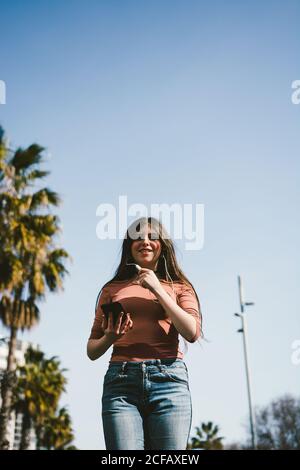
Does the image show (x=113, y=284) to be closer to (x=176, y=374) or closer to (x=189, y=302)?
(x=189, y=302)

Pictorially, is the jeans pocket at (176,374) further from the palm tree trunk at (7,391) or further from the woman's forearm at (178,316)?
the palm tree trunk at (7,391)

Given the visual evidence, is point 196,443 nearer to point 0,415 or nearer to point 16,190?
point 0,415

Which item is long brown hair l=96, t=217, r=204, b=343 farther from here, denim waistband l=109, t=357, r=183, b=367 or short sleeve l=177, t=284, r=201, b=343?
denim waistband l=109, t=357, r=183, b=367

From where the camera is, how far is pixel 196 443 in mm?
49875

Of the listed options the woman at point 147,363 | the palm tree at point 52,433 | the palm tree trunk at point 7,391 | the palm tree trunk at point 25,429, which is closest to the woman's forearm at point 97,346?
the woman at point 147,363

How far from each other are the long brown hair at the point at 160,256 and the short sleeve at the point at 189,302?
0.23ft

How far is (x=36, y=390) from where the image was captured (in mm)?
23375

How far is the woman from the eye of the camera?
6.22 feet

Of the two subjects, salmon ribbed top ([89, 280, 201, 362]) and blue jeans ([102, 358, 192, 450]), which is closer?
blue jeans ([102, 358, 192, 450])

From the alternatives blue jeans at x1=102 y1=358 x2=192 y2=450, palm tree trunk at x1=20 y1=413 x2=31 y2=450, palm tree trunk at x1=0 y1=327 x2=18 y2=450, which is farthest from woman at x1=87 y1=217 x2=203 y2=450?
palm tree trunk at x1=20 y1=413 x2=31 y2=450

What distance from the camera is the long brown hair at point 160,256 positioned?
2.32m

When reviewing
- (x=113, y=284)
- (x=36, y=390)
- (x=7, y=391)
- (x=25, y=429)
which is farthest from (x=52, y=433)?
(x=113, y=284)

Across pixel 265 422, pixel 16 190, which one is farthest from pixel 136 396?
pixel 265 422

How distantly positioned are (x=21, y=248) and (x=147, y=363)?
1445cm
